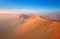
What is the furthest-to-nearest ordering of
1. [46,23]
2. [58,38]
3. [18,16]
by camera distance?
[18,16] < [46,23] < [58,38]

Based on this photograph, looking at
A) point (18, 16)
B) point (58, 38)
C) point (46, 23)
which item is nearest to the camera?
point (58, 38)

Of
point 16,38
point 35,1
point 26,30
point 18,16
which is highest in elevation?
point 35,1

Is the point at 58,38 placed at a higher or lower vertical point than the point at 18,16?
lower

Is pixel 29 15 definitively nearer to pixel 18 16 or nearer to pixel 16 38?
pixel 18 16

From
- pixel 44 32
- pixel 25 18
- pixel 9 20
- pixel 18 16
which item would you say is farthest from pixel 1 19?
pixel 44 32
